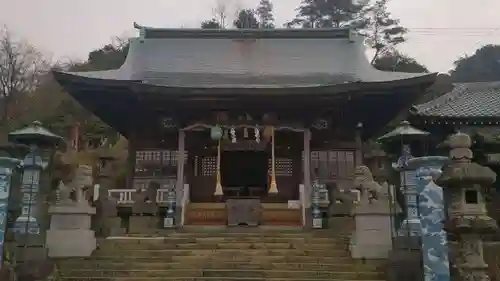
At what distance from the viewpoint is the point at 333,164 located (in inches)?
760

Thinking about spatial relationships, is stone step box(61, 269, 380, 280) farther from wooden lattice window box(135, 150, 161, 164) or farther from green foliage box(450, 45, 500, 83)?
green foliage box(450, 45, 500, 83)

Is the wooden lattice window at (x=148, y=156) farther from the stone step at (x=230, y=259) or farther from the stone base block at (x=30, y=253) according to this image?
the stone base block at (x=30, y=253)

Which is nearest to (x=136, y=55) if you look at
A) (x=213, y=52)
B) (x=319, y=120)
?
(x=213, y=52)

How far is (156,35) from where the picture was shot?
77.5 feet

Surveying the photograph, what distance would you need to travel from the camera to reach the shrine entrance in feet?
65.9

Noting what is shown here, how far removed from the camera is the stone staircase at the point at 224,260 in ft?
36.4

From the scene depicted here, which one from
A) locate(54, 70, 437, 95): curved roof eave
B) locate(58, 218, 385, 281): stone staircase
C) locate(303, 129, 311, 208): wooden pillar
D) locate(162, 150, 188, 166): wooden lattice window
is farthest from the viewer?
locate(162, 150, 188, 166): wooden lattice window

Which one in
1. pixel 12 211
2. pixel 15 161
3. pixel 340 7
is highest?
pixel 340 7

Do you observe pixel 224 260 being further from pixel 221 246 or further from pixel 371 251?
pixel 371 251

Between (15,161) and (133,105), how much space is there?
24.2 ft

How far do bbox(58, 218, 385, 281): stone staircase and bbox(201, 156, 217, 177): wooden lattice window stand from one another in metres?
5.63

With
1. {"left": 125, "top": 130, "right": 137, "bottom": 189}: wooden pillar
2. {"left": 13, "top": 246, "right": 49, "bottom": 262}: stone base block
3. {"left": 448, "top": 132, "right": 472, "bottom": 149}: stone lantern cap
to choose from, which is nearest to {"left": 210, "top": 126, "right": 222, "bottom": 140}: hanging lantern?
{"left": 125, "top": 130, "right": 137, "bottom": 189}: wooden pillar

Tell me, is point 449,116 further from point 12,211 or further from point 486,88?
point 12,211

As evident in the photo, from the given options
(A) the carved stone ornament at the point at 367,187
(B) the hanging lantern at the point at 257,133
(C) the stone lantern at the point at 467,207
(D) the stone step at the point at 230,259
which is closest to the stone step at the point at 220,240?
(D) the stone step at the point at 230,259
